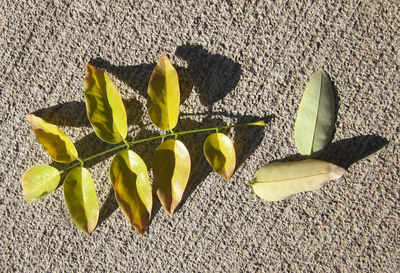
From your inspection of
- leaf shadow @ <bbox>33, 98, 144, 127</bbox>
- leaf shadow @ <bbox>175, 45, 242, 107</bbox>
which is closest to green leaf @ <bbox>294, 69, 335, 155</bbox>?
leaf shadow @ <bbox>175, 45, 242, 107</bbox>

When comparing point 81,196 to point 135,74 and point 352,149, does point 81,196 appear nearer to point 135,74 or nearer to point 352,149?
point 135,74

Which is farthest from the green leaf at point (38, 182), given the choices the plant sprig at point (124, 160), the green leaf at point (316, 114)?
the green leaf at point (316, 114)

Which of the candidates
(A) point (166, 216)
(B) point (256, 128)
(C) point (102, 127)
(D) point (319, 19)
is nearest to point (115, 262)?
(A) point (166, 216)

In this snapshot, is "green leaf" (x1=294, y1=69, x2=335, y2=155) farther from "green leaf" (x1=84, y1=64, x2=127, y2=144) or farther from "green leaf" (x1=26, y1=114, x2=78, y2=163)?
"green leaf" (x1=26, y1=114, x2=78, y2=163)

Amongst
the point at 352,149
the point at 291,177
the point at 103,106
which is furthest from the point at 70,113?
the point at 352,149

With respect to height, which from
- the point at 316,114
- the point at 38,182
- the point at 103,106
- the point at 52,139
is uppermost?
the point at 316,114

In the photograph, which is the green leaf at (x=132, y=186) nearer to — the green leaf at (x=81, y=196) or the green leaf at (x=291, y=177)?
the green leaf at (x=81, y=196)

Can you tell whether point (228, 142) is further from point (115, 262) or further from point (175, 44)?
point (115, 262)
